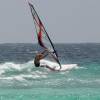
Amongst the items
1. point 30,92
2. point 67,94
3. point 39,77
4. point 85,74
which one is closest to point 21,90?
point 30,92

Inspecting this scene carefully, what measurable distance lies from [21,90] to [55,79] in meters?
4.54

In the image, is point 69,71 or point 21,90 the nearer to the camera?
point 21,90

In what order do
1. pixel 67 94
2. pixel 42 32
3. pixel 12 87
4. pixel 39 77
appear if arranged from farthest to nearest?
pixel 39 77 → pixel 42 32 → pixel 12 87 → pixel 67 94

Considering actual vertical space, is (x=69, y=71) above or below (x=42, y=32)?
below

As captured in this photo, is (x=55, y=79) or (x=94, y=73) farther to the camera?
(x=94, y=73)

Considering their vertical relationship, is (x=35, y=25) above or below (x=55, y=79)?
above

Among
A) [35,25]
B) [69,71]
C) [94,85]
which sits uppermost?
[35,25]

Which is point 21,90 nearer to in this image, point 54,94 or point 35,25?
point 54,94

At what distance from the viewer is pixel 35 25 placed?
3033 cm

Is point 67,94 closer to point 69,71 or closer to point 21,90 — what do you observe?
point 21,90

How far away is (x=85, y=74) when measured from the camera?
3531 centimetres

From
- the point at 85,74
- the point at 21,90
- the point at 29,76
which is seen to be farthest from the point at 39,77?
the point at 21,90

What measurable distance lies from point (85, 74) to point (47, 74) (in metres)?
2.48

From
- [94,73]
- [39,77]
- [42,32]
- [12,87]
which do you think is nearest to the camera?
[12,87]
